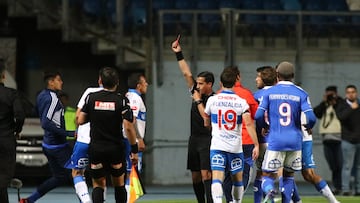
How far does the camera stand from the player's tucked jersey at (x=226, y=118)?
17.2m

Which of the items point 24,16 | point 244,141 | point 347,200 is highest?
point 24,16

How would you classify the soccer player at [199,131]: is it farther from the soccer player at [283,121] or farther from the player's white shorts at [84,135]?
the player's white shorts at [84,135]

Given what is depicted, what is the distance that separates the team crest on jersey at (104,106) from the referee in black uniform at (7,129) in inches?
39.0

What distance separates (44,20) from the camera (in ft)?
96.4

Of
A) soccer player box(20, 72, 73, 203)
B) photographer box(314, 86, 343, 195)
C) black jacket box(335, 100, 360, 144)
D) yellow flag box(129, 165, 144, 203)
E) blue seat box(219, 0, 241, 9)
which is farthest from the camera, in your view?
blue seat box(219, 0, 241, 9)

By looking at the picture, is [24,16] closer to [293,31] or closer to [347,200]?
[293,31]

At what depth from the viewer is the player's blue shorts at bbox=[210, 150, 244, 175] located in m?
17.3

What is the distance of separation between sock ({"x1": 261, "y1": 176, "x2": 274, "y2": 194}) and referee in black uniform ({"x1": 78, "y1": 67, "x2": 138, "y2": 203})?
1.99 m

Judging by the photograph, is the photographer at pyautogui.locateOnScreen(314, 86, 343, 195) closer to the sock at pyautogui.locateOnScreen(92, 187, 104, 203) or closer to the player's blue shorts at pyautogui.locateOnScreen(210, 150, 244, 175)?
the player's blue shorts at pyautogui.locateOnScreen(210, 150, 244, 175)

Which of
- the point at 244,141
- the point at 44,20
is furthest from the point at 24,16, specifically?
the point at 244,141

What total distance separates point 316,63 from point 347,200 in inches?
281

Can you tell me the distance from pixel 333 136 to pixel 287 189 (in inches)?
343

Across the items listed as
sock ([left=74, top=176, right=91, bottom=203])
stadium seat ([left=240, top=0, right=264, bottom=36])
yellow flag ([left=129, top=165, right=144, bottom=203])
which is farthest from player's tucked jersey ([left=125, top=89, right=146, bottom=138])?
stadium seat ([left=240, top=0, right=264, bottom=36])

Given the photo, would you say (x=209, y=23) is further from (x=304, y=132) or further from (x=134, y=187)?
(x=304, y=132)
